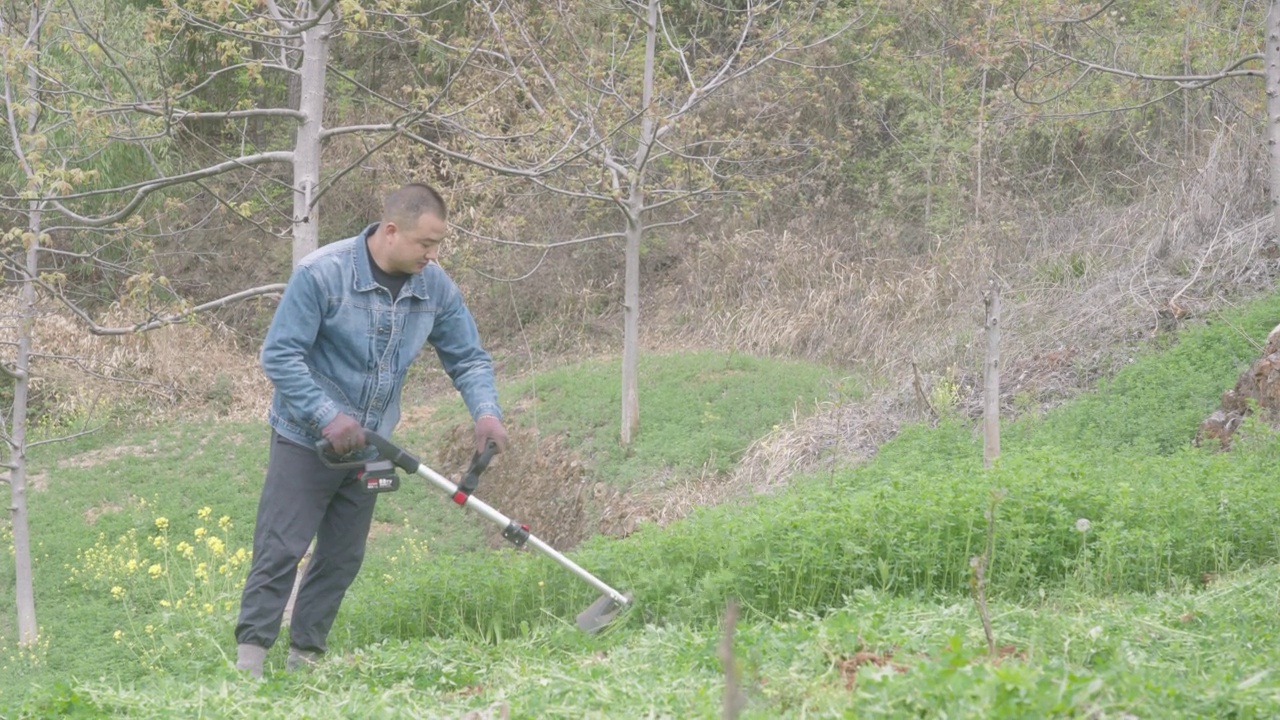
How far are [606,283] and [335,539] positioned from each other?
14465mm

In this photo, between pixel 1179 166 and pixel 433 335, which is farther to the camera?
pixel 1179 166

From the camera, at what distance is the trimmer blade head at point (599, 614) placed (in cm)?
551

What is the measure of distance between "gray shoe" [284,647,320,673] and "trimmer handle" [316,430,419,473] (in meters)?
0.84

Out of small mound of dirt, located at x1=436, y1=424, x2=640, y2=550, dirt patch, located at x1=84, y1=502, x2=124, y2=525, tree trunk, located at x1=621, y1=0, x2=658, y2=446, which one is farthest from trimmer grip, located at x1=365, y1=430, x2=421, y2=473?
dirt patch, located at x1=84, y1=502, x2=124, y2=525

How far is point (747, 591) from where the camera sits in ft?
18.4

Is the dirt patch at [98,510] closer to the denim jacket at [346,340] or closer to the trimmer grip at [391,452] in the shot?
the denim jacket at [346,340]

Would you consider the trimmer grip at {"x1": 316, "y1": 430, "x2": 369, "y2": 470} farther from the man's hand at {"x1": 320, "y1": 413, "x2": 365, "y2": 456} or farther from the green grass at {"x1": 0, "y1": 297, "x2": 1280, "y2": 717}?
the green grass at {"x1": 0, "y1": 297, "x2": 1280, "y2": 717}

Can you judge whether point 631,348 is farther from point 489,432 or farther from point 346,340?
point 346,340

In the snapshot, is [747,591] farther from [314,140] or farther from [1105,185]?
[1105,185]

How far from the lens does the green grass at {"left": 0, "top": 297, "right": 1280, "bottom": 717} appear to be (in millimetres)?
3615

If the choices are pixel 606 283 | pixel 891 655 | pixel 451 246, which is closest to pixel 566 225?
pixel 606 283

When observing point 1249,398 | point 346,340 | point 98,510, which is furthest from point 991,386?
point 98,510

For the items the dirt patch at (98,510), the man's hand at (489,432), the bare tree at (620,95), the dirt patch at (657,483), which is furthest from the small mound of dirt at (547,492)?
the man's hand at (489,432)

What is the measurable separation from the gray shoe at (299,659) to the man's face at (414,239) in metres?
1.68
